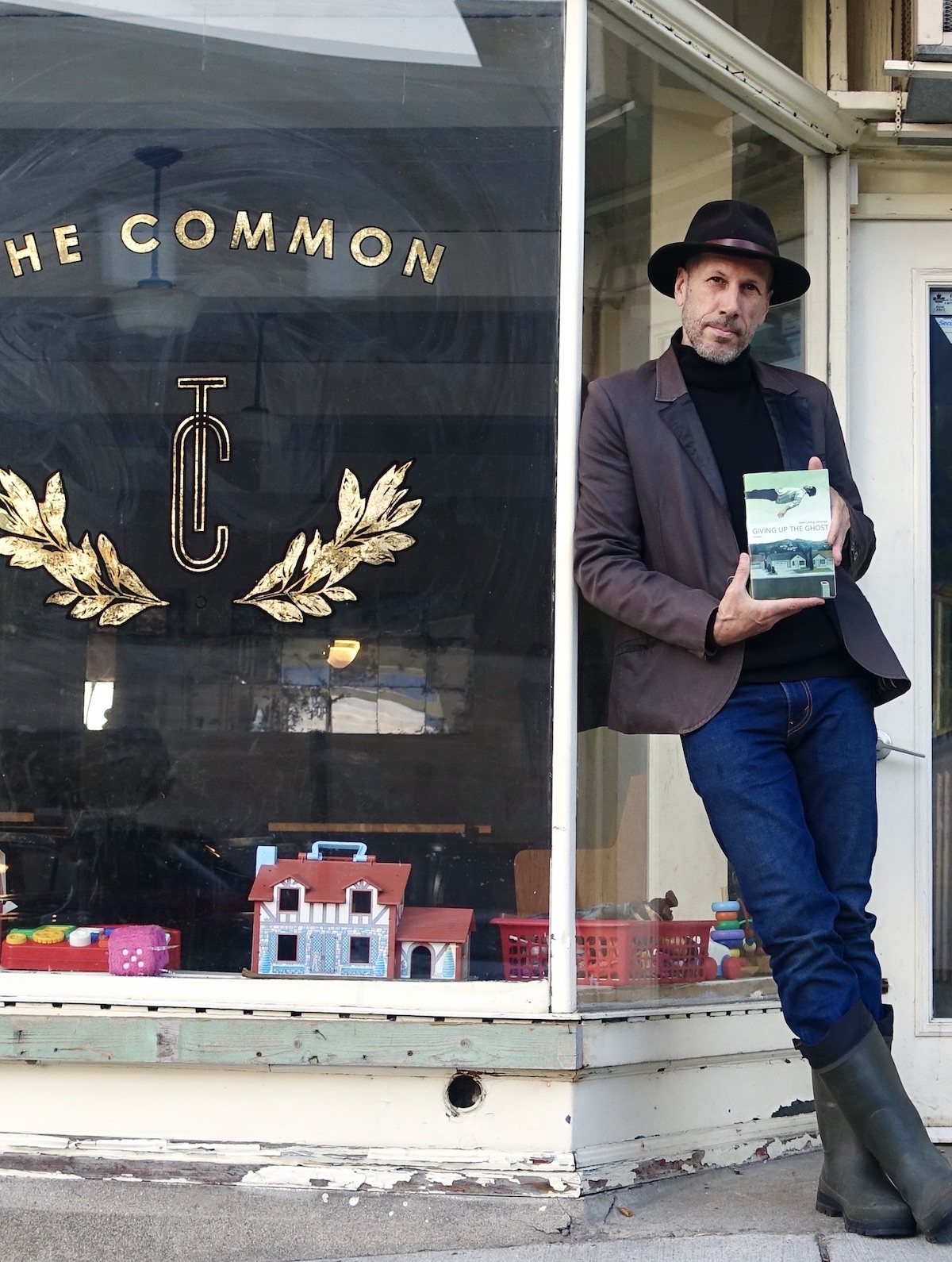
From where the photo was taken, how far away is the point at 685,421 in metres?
2.94

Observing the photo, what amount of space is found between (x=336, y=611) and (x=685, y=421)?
34.0 inches

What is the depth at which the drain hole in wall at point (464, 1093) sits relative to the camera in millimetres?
2887

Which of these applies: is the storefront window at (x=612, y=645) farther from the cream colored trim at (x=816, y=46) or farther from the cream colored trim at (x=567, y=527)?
the cream colored trim at (x=816, y=46)

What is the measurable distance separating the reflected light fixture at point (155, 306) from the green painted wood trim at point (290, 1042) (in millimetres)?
1509

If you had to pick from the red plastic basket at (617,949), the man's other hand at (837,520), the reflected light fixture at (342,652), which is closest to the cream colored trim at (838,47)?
the man's other hand at (837,520)

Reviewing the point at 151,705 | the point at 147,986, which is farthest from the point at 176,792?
the point at 147,986

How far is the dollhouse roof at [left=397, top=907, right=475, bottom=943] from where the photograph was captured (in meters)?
3.00

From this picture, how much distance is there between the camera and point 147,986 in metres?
2.95

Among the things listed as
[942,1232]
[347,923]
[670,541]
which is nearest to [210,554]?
[347,923]

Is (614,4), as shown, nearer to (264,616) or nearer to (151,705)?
(264,616)

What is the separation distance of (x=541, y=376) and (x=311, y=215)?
0.65m

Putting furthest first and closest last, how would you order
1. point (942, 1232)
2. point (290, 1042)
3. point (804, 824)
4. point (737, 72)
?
1. point (737, 72)
2. point (290, 1042)
3. point (804, 824)
4. point (942, 1232)

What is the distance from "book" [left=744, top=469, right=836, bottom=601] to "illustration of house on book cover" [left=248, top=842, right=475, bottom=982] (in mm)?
993

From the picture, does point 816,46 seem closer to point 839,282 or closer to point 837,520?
point 839,282
